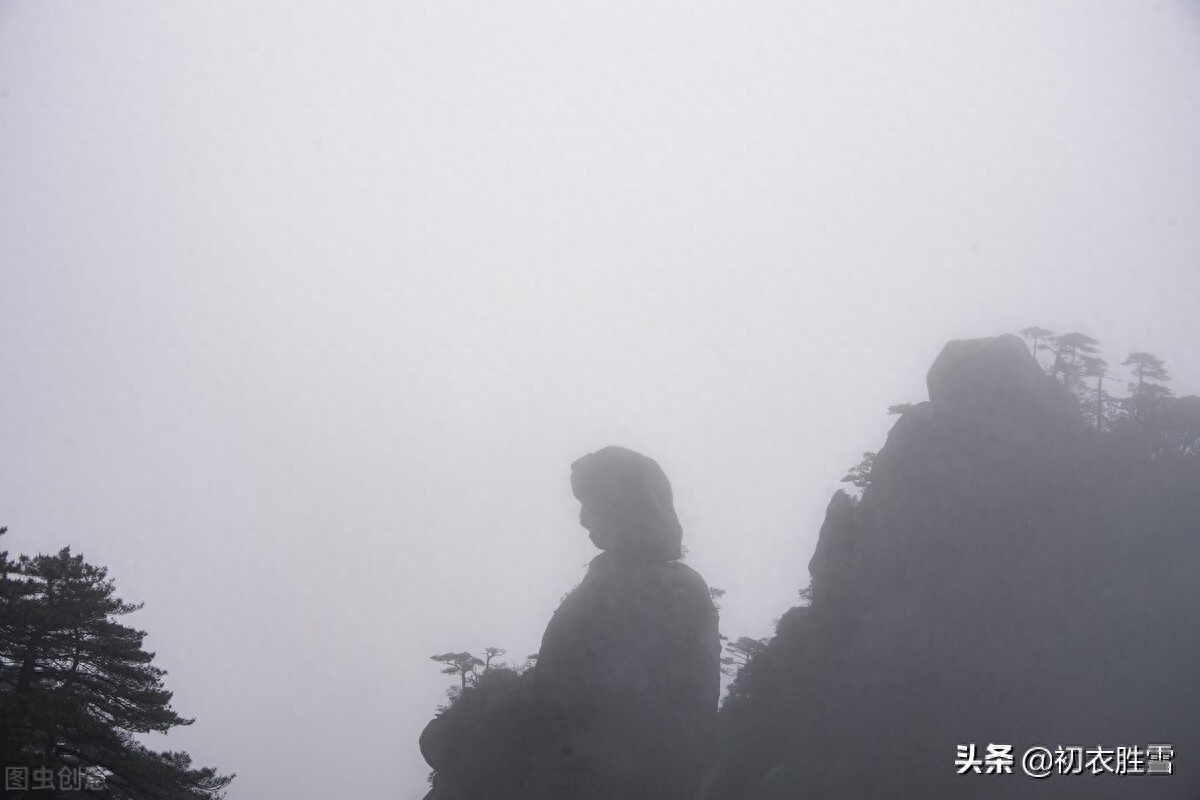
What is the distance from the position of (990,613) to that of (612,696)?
18.7 metres

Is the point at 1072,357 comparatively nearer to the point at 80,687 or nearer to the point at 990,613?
the point at 990,613

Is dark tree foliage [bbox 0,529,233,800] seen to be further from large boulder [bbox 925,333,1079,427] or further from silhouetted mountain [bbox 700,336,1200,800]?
Answer: large boulder [bbox 925,333,1079,427]

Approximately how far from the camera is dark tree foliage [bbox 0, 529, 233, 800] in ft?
66.5

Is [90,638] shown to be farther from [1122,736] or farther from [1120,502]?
[1120,502]

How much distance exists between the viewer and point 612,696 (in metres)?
39.1

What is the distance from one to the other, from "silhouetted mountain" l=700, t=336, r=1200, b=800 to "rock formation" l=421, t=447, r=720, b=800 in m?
3.02

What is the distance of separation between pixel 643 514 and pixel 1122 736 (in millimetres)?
24339

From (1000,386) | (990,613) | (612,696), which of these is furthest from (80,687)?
(1000,386)

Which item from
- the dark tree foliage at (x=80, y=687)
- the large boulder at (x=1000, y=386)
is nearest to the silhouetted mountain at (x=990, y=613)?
Answer: the large boulder at (x=1000, y=386)

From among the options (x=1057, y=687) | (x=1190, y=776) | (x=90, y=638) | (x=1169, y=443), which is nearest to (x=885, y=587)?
(x=1057, y=687)

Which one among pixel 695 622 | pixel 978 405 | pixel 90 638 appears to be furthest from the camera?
pixel 695 622

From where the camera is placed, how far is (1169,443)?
119ft

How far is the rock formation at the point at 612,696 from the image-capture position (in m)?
38.0

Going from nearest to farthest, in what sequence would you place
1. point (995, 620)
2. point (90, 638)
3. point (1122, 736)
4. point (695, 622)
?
point (90, 638) < point (1122, 736) < point (995, 620) < point (695, 622)
